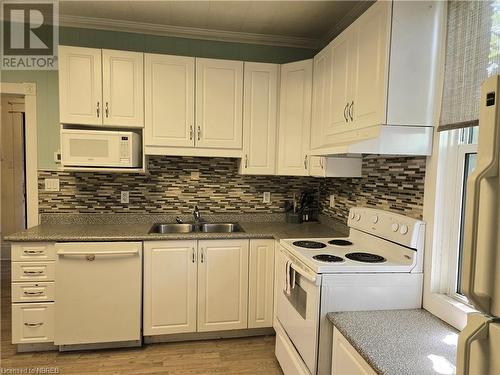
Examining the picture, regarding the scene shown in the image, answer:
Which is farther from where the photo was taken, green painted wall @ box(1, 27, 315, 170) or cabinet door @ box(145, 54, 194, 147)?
green painted wall @ box(1, 27, 315, 170)

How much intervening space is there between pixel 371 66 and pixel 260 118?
119 centimetres

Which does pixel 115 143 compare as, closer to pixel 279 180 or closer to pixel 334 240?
pixel 279 180

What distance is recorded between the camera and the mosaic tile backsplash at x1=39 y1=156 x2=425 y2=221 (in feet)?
9.29

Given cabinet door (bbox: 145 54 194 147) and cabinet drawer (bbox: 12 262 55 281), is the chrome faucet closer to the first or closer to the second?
cabinet door (bbox: 145 54 194 147)

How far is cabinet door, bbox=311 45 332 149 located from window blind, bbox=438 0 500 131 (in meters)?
0.88

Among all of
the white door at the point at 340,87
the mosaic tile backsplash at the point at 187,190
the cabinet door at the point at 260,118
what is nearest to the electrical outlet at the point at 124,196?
the mosaic tile backsplash at the point at 187,190

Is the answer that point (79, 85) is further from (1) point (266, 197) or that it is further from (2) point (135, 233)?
(1) point (266, 197)

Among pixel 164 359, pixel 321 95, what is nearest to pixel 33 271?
pixel 164 359

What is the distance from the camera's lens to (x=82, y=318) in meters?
2.35

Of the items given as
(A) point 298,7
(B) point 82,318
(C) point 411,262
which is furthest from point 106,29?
(C) point 411,262

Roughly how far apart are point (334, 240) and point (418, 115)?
1.00 m

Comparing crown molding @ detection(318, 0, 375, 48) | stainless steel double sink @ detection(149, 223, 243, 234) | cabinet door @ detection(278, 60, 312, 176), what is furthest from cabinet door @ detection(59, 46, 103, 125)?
crown molding @ detection(318, 0, 375, 48)

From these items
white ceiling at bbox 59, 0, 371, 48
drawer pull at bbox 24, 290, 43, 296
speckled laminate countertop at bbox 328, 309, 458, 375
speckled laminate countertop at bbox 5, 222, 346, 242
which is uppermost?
white ceiling at bbox 59, 0, 371, 48

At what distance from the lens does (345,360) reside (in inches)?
56.0
